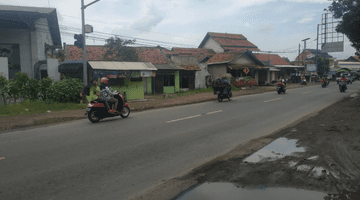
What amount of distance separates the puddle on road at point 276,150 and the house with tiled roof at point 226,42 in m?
42.5

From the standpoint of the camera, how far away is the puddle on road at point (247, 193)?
12.1 ft

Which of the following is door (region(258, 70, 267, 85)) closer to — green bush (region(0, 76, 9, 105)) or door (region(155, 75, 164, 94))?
door (region(155, 75, 164, 94))

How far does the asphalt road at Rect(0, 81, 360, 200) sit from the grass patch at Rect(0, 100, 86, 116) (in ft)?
15.8

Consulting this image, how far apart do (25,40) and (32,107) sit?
369 inches

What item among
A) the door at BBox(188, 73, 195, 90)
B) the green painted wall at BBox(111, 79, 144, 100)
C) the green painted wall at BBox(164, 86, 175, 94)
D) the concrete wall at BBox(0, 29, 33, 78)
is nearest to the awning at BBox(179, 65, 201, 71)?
the door at BBox(188, 73, 195, 90)

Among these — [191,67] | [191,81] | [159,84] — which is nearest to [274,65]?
[191,81]

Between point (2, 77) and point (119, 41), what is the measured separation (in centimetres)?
1703

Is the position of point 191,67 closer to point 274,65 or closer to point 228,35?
point 274,65

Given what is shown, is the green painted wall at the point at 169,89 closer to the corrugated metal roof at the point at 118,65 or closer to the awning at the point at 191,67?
the awning at the point at 191,67

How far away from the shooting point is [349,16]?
15.7 m

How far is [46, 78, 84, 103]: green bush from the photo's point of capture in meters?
15.0

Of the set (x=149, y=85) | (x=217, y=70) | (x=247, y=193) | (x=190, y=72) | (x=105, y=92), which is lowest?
(x=247, y=193)

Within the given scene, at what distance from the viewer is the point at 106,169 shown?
489 cm

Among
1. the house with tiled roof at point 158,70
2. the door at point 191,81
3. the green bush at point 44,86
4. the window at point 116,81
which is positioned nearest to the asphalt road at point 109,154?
the green bush at point 44,86
